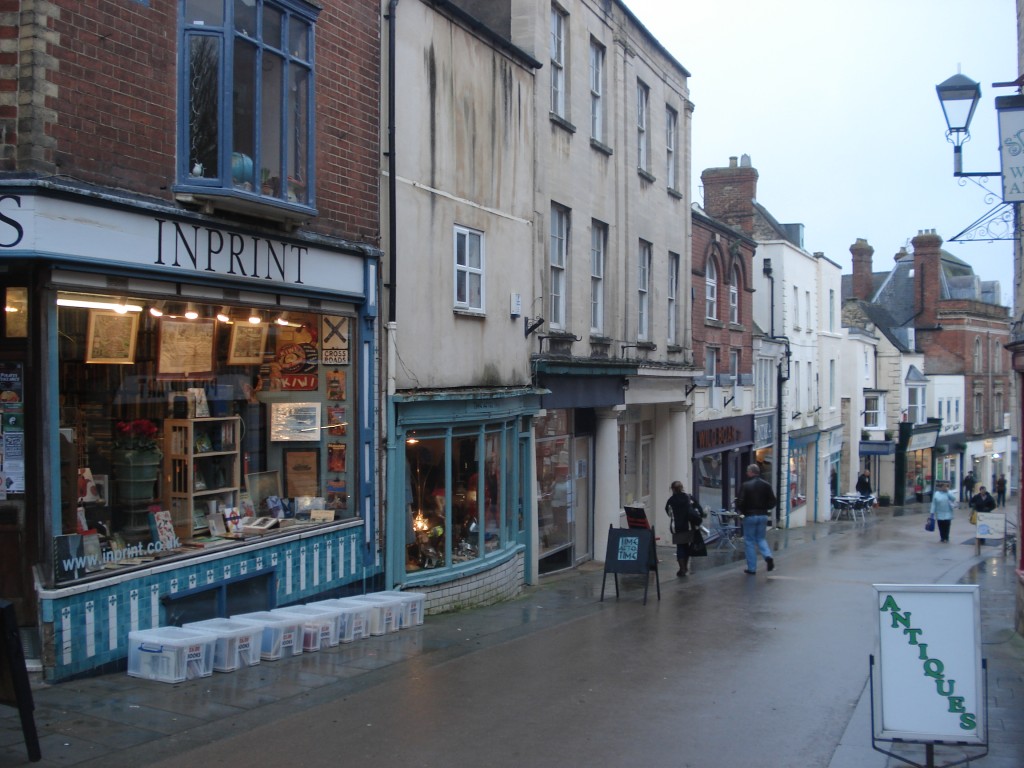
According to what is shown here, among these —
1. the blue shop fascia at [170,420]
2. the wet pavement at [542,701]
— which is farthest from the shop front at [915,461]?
the blue shop fascia at [170,420]

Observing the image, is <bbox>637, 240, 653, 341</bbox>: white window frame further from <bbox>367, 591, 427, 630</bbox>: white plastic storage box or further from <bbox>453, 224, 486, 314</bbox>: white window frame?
<bbox>367, 591, 427, 630</bbox>: white plastic storage box

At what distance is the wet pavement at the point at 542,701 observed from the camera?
23.0ft

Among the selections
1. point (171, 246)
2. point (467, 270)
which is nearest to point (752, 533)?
point (467, 270)

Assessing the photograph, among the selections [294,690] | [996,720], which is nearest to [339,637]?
[294,690]

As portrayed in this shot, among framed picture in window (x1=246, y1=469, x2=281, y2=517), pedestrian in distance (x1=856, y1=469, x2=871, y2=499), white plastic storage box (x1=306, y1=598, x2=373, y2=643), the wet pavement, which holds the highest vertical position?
framed picture in window (x1=246, y1=469, x2=281, y2=517)

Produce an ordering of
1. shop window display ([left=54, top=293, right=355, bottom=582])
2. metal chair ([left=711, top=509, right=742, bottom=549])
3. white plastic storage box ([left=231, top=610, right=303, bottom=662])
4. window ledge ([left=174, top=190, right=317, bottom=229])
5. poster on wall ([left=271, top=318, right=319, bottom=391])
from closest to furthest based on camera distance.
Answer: shop window display ([left=54, top=293, right=355, bottom=582])
window ledge ([left=174, top=190, right=317, bottom=229])
white plastic storage box ([left=231, top=610, right=303, bottom=662])
poster on wall ([left=271, top=318, right=319, bottom=391])
metal chair ([left=711, top=509, right=742, bottom=549])

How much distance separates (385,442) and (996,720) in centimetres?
704

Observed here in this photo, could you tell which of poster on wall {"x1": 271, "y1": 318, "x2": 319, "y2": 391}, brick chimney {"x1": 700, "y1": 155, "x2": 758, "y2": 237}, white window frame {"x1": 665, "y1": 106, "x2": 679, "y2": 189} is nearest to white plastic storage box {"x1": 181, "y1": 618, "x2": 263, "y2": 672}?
poster on wall {"x1": 271, "y1": 318, "x2": 319, "y2": 391}

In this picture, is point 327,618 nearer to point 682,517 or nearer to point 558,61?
point 682,517

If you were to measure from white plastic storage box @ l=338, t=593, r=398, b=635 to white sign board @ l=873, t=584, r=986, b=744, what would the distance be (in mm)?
5579

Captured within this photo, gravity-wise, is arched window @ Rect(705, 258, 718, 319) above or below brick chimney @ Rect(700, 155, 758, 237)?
below

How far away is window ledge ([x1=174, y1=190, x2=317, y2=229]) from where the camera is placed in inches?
360

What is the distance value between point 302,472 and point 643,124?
13623 millimetres

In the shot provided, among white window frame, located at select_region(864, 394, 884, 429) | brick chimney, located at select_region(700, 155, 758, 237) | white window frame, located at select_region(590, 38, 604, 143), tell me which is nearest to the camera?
white window frame, located at select_region(590, 38, 604, 143)
